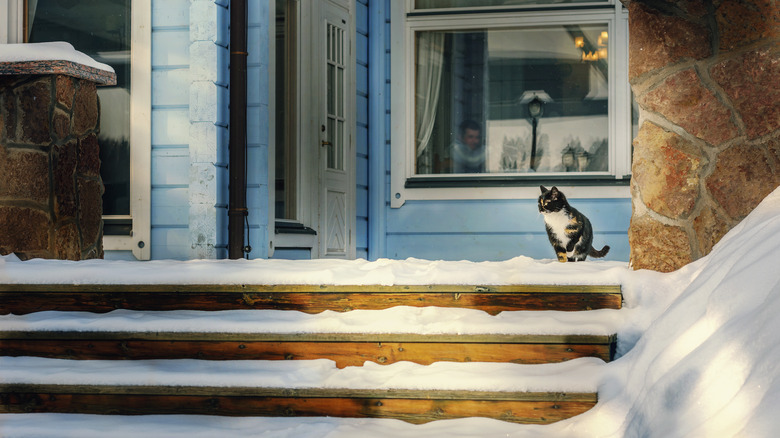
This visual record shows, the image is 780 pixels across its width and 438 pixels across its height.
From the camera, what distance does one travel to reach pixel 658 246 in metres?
3.29

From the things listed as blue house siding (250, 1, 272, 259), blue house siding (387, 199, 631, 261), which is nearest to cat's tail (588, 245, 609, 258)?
blue house siding (387, 199, 631, 261)

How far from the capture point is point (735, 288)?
92.0 inches

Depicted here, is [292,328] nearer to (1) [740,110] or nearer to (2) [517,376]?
(2) [517,376]

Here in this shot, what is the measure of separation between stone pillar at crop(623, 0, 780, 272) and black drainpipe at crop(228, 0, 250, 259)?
2758 mm

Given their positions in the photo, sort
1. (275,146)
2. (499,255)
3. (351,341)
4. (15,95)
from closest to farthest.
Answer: (351,341) → (15,95) → (275,146) → (499,255)

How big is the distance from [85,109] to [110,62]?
4.04 ft

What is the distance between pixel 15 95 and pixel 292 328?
7.14 feet

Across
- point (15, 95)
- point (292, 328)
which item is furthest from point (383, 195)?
point (292, 328)

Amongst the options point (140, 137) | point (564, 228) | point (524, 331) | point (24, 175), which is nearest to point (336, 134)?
point (140, 137)

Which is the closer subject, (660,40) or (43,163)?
(660,40)

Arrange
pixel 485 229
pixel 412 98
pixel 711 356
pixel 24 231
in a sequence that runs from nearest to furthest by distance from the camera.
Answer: pixel 711 356 < pixel 24 231 < pixel 485 229 < pixel 412 98

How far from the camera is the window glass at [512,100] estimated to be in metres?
6.91

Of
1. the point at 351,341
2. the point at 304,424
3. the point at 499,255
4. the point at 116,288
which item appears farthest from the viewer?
the point at 499,255

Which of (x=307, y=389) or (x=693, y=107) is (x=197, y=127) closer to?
(x=307, y=389)
